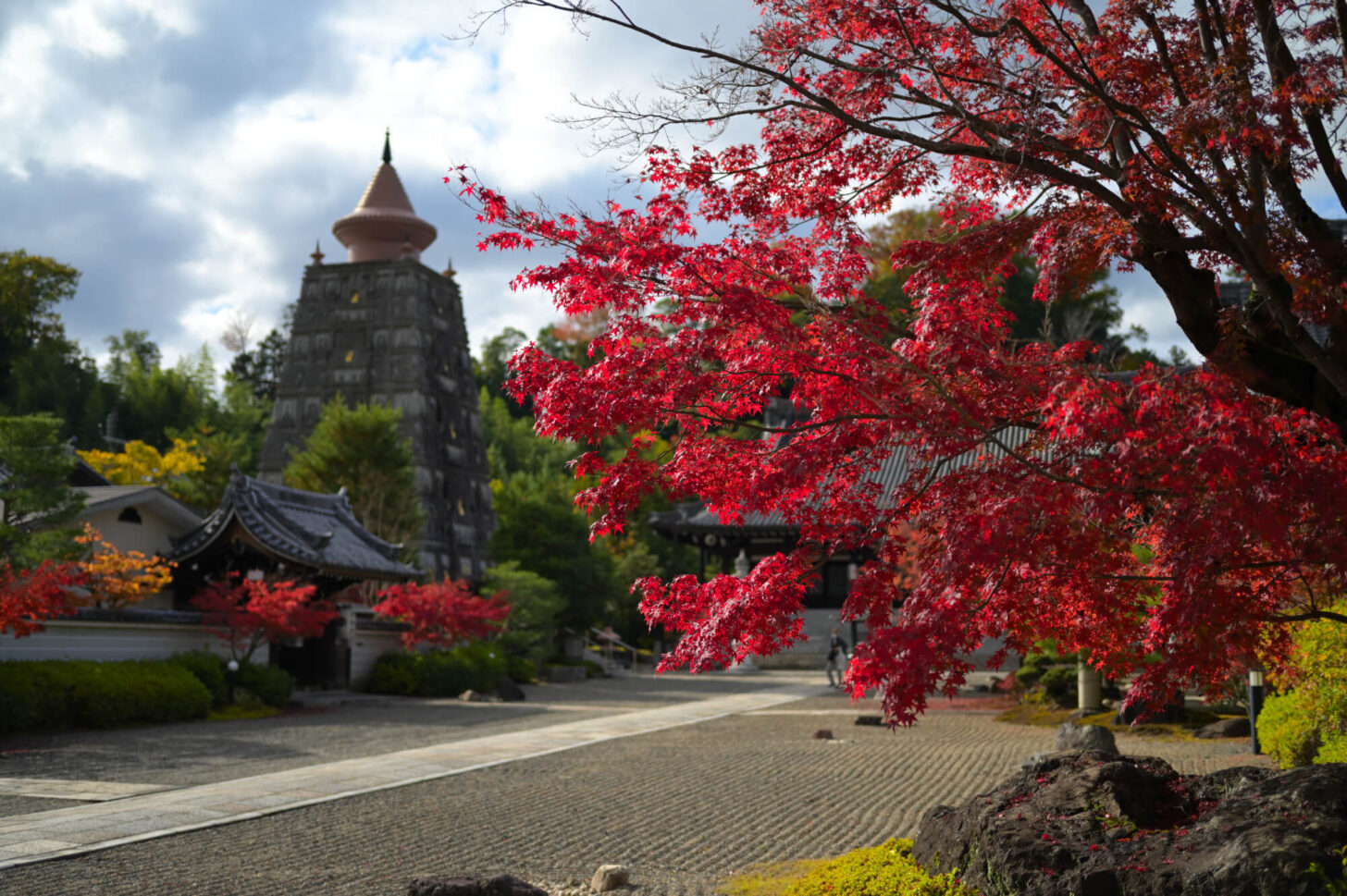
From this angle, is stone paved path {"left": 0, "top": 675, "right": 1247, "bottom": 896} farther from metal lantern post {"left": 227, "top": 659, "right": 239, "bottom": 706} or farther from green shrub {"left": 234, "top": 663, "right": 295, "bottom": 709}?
green shrub {"left": 234, "top": 663, "right": 295, "bottom": 709}

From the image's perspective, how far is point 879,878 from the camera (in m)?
5.63

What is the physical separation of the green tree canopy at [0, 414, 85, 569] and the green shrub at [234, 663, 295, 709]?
384 cm

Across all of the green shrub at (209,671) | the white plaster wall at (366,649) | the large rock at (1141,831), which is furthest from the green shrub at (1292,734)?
the white plaster wall at (366,649)

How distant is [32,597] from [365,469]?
69.1 feet

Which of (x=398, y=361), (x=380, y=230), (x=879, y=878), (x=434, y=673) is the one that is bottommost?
(x=434, y=673)

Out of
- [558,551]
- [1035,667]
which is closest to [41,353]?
[558,551]

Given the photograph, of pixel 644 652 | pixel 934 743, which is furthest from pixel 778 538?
pixel 934 743

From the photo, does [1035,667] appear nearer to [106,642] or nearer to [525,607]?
[525,607]

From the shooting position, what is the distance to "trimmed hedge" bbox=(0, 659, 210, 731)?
1430 cm

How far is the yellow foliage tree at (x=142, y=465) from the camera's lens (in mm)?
39156

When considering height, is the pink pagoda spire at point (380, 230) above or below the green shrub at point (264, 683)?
above

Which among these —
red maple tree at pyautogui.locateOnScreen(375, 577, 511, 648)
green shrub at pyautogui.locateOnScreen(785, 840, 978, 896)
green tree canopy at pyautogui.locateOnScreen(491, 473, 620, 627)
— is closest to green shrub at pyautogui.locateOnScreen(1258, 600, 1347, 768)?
green shrub at pyautogui.locateOnScreen(785, 840, 978, 896)

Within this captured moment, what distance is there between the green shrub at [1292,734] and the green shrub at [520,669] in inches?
780

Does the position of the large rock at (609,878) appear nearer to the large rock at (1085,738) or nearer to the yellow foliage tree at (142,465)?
the large rock at (1085,738)
